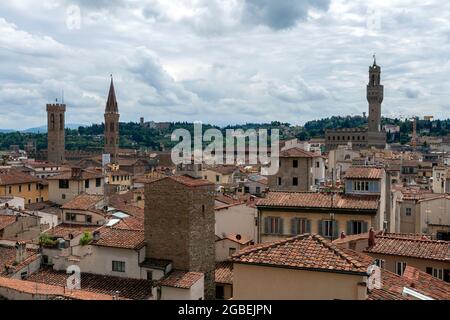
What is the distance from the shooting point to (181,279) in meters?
22.1

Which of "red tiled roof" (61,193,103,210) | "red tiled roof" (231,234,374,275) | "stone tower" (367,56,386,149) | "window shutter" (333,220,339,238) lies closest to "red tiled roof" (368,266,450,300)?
"red tiled roof" (231,234,374,275)

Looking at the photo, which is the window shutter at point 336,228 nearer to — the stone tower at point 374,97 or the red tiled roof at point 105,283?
the red tiled roof at point 105,283

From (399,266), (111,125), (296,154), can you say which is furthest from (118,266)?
(111,125)

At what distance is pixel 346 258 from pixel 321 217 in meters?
15.1

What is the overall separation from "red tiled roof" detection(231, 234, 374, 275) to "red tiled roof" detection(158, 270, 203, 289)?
990 cm

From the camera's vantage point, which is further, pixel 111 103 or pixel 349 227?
pixel 111 103

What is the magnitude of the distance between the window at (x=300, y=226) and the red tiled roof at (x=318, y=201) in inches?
30.6

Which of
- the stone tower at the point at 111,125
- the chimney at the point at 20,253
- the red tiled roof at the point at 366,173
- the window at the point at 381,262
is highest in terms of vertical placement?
the stone tower at the point at 111,125

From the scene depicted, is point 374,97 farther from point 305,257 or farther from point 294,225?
point 305,257

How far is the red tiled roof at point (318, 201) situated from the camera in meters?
25.8

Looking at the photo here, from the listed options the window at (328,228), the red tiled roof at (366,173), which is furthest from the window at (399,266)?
the red tiled roof at (366,173)

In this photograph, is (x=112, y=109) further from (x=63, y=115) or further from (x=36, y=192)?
(x=36, y=192)

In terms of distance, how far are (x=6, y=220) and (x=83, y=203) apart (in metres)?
4.93
